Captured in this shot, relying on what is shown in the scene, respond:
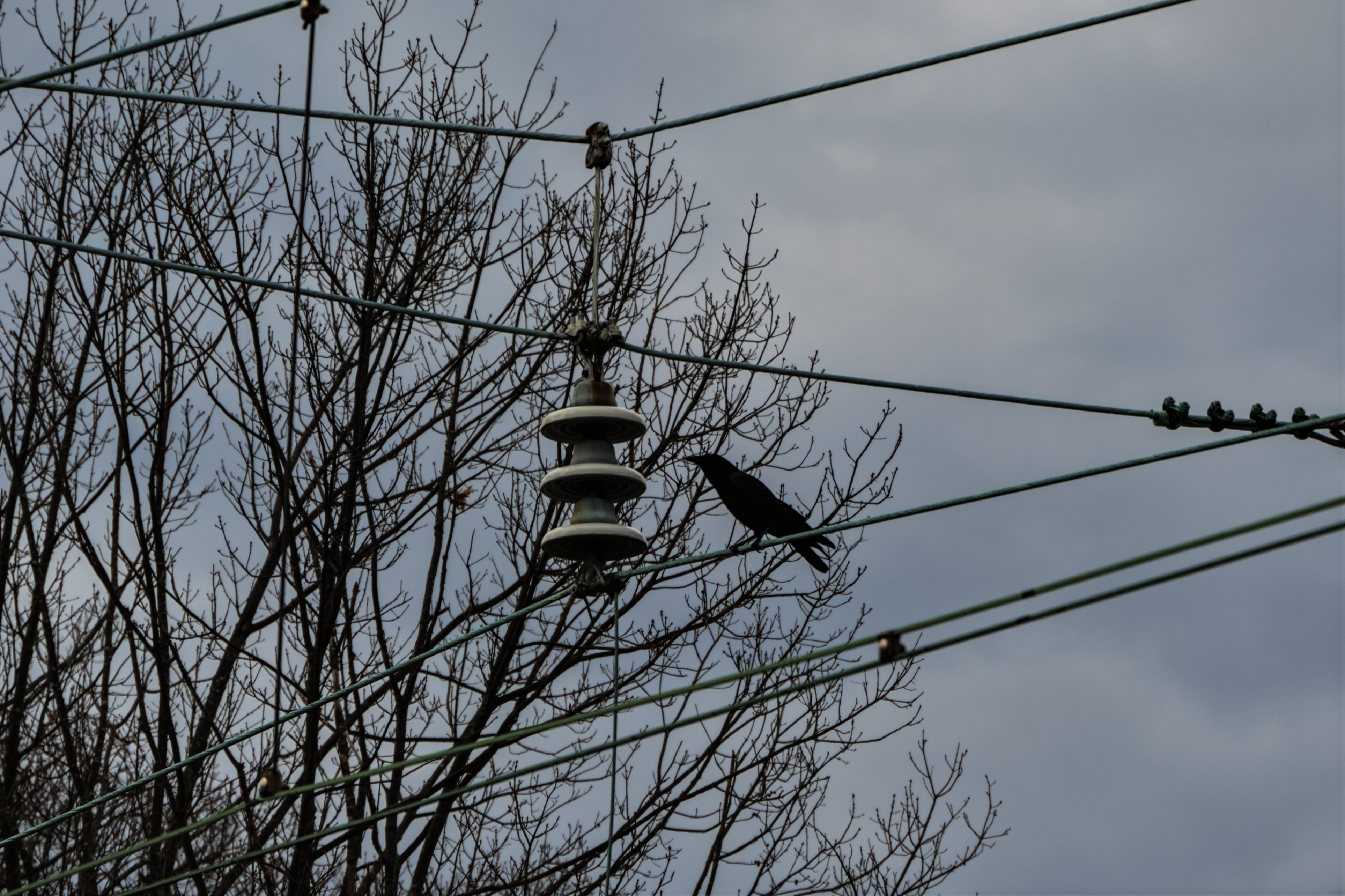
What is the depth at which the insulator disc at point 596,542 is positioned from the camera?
16.9ft

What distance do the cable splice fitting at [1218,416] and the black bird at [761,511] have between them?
7.29 feet

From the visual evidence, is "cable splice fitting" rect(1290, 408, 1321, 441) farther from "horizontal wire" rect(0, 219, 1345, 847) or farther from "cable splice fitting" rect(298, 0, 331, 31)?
"cable splice fitting" rect(298, 0, 331, 31)

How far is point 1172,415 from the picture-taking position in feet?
19.5

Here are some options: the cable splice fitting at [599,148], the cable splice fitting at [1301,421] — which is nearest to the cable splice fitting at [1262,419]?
the cable splice fitting at [1301,421]

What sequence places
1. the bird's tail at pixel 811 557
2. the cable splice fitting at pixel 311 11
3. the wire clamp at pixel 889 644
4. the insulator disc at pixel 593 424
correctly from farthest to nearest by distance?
the bird's tail at pixel 811 557 < the insulator disc at pixel 593 424 < the cable splice fitting at pixel 311 11 < the wire clamp at pixel 889 644

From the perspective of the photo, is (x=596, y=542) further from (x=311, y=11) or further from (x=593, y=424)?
(x=311, y=11)

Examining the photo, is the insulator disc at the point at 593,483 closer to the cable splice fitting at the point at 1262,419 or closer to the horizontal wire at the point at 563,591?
the horizontal wire at the point at 563,591

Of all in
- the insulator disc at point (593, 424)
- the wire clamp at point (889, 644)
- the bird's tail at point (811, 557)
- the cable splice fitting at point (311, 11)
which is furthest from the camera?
the bird's tail at point (811, 557)

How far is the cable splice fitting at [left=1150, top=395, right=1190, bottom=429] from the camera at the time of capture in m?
5.92

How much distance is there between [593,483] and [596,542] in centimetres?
22

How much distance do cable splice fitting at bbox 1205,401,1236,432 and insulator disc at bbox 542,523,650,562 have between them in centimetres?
234

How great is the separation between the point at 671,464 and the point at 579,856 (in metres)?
2.47

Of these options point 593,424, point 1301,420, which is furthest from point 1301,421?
point 593,424

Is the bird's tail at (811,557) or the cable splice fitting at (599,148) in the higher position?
the cable splice fitting at (599,148)
